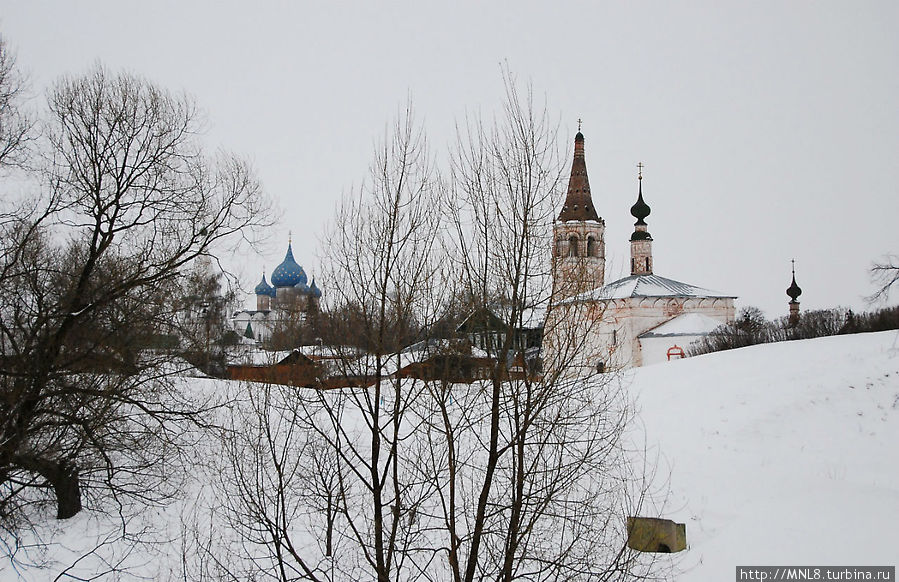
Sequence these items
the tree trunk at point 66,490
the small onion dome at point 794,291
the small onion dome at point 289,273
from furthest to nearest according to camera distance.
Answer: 1. the small onion dome at point 289,273
2. the small onion dome at point 794,291
3. the tree trunk at point 66,490

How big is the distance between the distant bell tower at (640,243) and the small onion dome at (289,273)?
4092cm

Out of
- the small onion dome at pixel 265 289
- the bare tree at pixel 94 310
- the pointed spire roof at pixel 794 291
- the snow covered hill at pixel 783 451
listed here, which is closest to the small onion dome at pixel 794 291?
the pointed spire roof at pixel 794 291

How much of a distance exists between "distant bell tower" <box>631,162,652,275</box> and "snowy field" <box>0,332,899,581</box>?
31.8 metres

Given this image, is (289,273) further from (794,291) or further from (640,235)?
(794,291)

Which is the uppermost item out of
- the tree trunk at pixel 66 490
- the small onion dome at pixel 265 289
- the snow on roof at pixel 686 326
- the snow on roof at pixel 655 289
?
the small onion dome at pixel 265 289

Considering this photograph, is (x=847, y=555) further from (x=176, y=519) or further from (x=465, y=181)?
(x=176, y=519)

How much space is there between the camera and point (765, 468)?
14.4 metres

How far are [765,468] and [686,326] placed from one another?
2871cm

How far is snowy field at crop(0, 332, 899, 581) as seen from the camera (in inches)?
405

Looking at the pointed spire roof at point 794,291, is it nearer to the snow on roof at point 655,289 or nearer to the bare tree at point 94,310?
the snow on roof at point 655,289

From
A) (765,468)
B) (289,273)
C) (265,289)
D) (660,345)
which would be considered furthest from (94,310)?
(265,289)

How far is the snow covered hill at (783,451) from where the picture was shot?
10.2 m

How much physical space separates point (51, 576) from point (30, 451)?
9.10ft

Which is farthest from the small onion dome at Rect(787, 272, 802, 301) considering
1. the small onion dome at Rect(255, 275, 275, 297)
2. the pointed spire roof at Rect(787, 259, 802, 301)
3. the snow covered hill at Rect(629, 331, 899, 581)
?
the small onion dome at Rect(255, 275, 275, 297)
